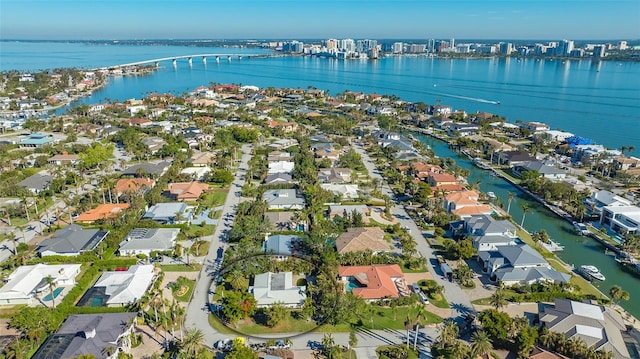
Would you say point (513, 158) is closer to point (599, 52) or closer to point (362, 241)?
point (362, 241)

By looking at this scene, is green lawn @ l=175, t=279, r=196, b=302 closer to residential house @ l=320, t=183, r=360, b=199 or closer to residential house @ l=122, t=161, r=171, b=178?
residential house @ l=320, t=183, r=360, b=199

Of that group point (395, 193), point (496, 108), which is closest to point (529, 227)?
point (395, 193)

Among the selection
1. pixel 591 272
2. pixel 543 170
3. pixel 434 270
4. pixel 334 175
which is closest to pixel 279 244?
pixel 434 270

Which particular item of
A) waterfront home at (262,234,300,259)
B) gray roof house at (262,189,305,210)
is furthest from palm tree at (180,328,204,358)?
gray roof house at (262,189,305,210)

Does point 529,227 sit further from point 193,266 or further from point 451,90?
point 451,90

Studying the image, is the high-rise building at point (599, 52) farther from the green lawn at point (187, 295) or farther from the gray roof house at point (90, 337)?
the gray roof house at point (90, 337)

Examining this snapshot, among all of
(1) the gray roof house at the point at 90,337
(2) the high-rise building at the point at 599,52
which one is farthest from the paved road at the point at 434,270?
(2) the high-rise building at the point at 599,52
